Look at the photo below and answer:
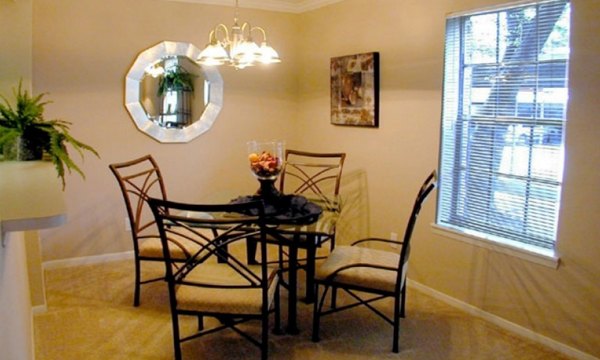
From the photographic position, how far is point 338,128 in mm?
4738

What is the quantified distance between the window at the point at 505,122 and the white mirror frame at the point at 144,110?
7.31 ft

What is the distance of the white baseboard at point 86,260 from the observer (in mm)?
4324

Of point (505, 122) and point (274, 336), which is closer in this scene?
point (274, 336)

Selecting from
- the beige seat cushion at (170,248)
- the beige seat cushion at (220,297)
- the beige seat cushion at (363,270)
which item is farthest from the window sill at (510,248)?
the beige seat cushion at (170,248)

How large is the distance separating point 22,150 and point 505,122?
2788 mm

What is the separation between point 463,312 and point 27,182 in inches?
113

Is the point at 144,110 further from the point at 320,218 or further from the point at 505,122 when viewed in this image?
the point at 505,122

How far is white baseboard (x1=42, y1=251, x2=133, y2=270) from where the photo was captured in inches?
170

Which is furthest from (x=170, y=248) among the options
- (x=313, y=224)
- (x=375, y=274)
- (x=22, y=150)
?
(x=375, y=274)

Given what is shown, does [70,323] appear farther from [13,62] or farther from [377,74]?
[377,74]

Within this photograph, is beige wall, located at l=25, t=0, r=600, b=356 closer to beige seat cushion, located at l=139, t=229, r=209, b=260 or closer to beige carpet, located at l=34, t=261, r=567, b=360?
beige carpet, located at l=34, t=261, r=567, b=360

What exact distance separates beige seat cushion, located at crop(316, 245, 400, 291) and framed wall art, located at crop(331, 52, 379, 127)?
1.35 m

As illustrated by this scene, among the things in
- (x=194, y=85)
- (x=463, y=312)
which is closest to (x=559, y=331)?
(x=463, y=312)

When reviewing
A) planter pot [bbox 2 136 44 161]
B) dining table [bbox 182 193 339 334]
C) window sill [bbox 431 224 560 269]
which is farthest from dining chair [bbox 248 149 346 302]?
planter pot [bbox 2 136 44 161]
